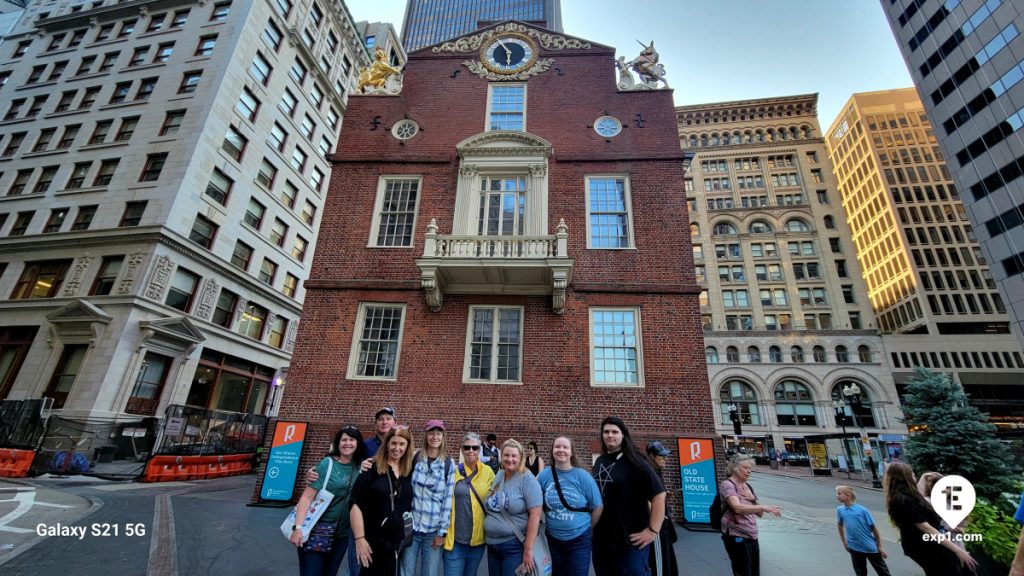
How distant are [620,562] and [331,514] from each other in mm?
2804

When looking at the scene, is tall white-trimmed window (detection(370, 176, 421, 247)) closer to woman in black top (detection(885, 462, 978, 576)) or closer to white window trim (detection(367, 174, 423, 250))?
white window trim (detection(367, 174, 423, 250))

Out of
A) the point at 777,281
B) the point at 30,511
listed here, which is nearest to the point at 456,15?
the point at 777,281

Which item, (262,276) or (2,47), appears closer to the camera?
(262,276)

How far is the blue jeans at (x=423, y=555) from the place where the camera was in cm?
389

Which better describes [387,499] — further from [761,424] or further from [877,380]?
[877,380]

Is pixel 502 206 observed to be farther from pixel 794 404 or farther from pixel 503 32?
pixel 794 404

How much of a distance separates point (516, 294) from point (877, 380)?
51261 mm

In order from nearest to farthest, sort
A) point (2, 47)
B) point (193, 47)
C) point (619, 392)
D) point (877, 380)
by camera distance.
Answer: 1. point (619, 392)
2. point (193, 47)
3. point (2, 47)
4. point (877, 380)

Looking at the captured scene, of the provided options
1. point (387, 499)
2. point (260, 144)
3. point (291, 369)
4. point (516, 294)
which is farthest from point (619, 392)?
point (260, 144)

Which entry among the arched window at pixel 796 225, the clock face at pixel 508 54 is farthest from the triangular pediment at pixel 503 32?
the arched window at pixel 796 225

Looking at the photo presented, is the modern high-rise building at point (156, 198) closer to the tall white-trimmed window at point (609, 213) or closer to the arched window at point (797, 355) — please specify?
the tall white-trimmed window at point (609, 213)

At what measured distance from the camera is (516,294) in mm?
11945

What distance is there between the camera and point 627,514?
155 inches

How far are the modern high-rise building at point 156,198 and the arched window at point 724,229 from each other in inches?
1950
